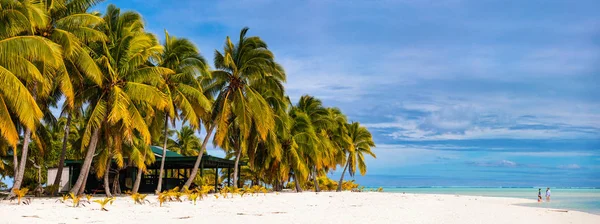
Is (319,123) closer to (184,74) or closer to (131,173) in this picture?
(131,173)

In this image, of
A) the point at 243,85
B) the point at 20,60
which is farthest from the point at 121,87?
the point at 243,85

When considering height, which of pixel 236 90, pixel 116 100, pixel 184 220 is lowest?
pixel 184 220

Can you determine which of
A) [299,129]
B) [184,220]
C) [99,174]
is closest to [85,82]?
[99,174]

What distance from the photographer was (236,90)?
25312mm

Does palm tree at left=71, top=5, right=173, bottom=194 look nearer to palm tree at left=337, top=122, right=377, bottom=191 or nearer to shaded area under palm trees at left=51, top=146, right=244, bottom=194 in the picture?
shaded area under palm trees at left=51, top=146, right=244, bottom=194

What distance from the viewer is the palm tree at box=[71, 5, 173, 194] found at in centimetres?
1856

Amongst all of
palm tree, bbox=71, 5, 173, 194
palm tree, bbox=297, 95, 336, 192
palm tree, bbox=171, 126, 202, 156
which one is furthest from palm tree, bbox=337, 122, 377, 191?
palm tree, bbox=71, 5, 173, 194

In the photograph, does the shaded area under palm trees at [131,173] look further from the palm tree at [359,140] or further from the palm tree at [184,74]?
the palm tree at [359,140]

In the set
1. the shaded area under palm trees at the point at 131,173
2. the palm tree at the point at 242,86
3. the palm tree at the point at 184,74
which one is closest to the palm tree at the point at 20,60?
the palm tree at the point at 184,74

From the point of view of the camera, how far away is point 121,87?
19.4 metres

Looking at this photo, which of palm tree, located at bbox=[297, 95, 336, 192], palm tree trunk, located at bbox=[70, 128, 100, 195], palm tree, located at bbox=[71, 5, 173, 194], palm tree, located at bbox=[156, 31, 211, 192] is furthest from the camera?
palm tree, located at bbox=[297, 95, 336, 192]

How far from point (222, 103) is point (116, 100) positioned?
7.96 metres

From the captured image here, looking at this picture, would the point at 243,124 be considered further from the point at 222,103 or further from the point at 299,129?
the point at 299,129

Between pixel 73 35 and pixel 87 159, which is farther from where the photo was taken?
pixel 87 159
